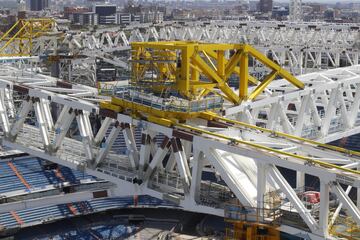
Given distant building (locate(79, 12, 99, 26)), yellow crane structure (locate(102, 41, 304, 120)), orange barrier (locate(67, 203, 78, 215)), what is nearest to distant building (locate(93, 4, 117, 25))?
distant building (locate(79, 12, 99, 26))

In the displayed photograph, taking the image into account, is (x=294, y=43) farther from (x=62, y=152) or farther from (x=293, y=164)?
(x=293, y=164)

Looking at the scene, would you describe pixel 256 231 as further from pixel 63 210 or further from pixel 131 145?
pixel 63 210

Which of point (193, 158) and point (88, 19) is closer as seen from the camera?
point (193, 158)

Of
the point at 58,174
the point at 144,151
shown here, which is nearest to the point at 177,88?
the point at 144,151

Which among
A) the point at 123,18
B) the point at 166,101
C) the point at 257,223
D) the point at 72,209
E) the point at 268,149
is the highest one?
the point at 166,101

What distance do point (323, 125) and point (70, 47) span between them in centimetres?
2670

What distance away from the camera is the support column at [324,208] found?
14.8m

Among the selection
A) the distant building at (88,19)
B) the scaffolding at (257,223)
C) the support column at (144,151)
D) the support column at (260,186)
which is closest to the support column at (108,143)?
the support column at (144,151)

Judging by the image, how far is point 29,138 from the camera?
24.0 m

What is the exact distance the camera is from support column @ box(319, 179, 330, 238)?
14773mm

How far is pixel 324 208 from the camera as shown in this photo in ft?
48.7

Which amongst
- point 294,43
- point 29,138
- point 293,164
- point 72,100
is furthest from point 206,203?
point 294,43

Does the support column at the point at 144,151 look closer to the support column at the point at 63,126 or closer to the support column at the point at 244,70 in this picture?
the support column at the point at 63,126

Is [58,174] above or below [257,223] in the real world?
below
